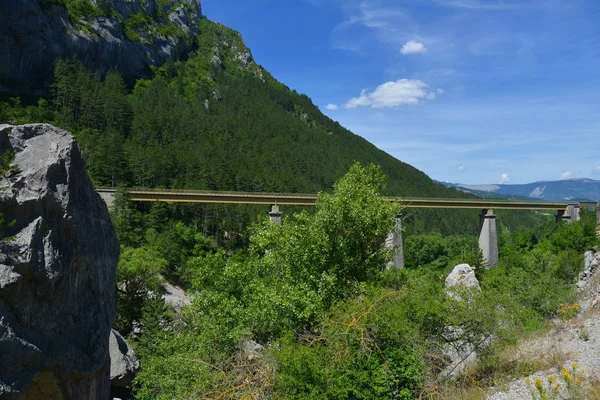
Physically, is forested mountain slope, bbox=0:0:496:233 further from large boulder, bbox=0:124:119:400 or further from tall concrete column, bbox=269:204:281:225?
large boulder, bbox=0:124:119:400

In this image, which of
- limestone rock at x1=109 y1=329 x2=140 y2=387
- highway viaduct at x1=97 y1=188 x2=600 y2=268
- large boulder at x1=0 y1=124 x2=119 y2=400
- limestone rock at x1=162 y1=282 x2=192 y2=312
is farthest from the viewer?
highway viaduct at x1=97 y1=188 x2=600 y2=268

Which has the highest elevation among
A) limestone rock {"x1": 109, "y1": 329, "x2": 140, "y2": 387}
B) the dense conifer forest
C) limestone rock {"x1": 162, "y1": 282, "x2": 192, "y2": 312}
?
the dense conifer forest

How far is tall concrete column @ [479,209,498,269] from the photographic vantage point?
60.8 meters

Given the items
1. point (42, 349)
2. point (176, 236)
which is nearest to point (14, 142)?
point (42, 349)

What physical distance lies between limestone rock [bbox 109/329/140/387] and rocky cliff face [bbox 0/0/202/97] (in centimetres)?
7058

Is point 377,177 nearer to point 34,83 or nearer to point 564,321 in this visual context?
point 564,321

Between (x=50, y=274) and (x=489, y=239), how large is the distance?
2519 inches

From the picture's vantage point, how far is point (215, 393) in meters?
10.3

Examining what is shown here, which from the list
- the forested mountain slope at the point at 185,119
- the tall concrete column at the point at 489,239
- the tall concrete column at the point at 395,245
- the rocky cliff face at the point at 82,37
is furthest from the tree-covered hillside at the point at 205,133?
the tall concrete column at the point at 489,239

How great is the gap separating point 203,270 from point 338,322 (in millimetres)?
7579

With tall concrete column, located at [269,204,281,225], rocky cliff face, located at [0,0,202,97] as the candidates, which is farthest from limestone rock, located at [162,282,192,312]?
rocky cliff face, located at [0,0,202,97]

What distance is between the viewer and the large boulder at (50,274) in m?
9.91

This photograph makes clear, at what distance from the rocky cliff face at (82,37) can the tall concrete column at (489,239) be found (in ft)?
282

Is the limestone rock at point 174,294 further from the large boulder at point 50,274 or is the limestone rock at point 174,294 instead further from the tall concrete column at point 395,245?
the large boulder at point 50,274
